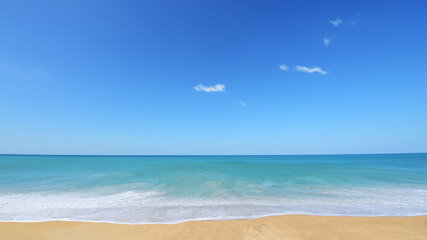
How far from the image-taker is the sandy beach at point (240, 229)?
5.04 meters

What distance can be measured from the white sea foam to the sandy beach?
592 millimetres

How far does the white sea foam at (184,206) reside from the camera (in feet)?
21.9

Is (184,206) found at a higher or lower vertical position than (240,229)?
lower

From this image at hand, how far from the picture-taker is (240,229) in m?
5.47

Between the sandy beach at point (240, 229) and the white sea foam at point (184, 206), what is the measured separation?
1.94ft

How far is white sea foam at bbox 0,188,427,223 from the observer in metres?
6.69

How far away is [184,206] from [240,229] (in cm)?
341

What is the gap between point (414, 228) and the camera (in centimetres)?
559

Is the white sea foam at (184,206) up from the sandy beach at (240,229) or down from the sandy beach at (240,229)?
down

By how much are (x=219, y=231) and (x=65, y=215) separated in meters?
6.31

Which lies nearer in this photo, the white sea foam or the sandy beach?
the sandy beach

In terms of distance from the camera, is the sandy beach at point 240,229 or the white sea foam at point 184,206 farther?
the white sea foam at point 184,206

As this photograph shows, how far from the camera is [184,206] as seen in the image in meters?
7.98

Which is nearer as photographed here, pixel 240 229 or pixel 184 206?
pixel 240 229
